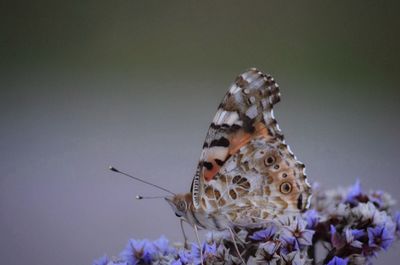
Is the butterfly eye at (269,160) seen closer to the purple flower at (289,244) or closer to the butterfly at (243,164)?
the butterfly at (243,164)

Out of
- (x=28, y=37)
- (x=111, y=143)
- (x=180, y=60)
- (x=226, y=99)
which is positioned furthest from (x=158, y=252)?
(x=28, y=37)

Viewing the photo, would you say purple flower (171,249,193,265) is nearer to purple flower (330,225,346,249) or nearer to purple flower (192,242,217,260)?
purple flower (192,242,217,260)

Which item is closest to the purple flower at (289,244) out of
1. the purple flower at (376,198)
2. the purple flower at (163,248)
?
the purple flower at (163,248)

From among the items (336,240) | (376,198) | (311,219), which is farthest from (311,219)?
(376,198)

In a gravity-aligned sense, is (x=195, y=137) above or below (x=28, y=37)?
below

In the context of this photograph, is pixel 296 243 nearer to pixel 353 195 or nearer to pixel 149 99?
pixel 353 195

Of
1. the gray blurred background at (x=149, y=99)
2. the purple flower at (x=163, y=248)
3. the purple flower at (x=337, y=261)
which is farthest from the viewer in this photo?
the gray blurred background at (x=149, y=99)

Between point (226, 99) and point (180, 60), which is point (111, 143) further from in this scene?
point (226, 99)
